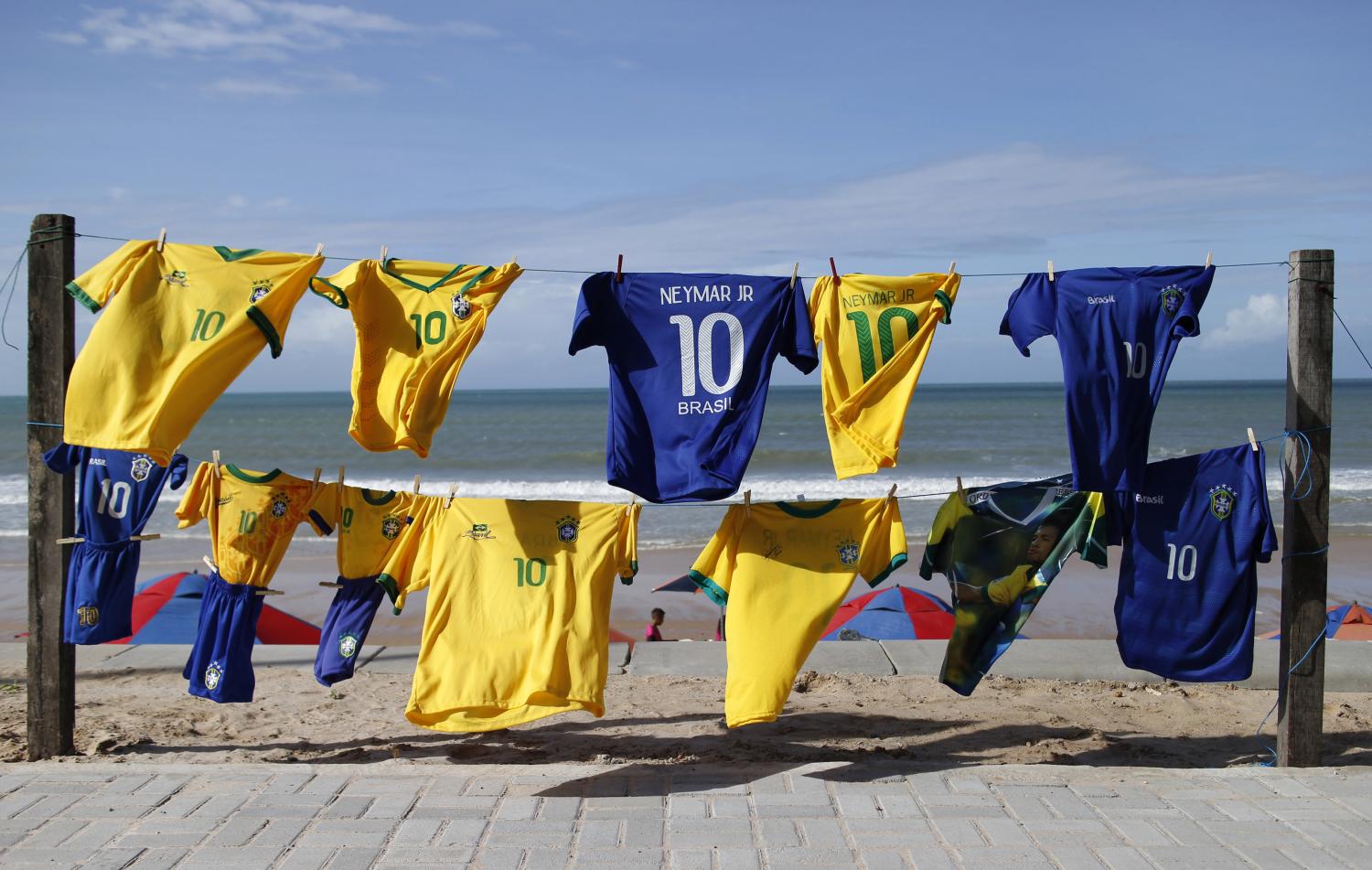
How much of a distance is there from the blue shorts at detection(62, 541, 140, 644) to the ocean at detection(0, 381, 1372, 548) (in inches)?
170

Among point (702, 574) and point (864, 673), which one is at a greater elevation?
point (702, 574)

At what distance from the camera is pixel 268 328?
248 inches

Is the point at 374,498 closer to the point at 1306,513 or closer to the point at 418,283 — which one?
the point at 418,283

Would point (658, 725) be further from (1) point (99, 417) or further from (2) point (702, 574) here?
(1) point (99, 417)

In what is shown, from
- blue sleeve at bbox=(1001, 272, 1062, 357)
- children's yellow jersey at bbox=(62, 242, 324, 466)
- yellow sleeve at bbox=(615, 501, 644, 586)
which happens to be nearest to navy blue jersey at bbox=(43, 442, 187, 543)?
children's yellow jersey at bbox=(62, 242, 324, 466)

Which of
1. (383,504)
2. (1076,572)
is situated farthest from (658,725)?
(1076,572)

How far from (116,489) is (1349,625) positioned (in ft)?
34.6

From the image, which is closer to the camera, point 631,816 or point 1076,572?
point 631,816

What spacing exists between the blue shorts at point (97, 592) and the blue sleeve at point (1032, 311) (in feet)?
17.8

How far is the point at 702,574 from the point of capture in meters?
6.59

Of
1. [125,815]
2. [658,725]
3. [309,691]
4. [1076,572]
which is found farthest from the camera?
[1076,572]

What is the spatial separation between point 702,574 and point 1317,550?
3.58 m

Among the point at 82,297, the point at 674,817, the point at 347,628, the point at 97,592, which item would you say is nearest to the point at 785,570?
the point at 674,817

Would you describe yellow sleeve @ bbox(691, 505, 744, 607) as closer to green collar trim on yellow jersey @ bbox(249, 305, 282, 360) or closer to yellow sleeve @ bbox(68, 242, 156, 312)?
green collar trim on yellow jersey @ bbox(249, 305, 282, 360)
